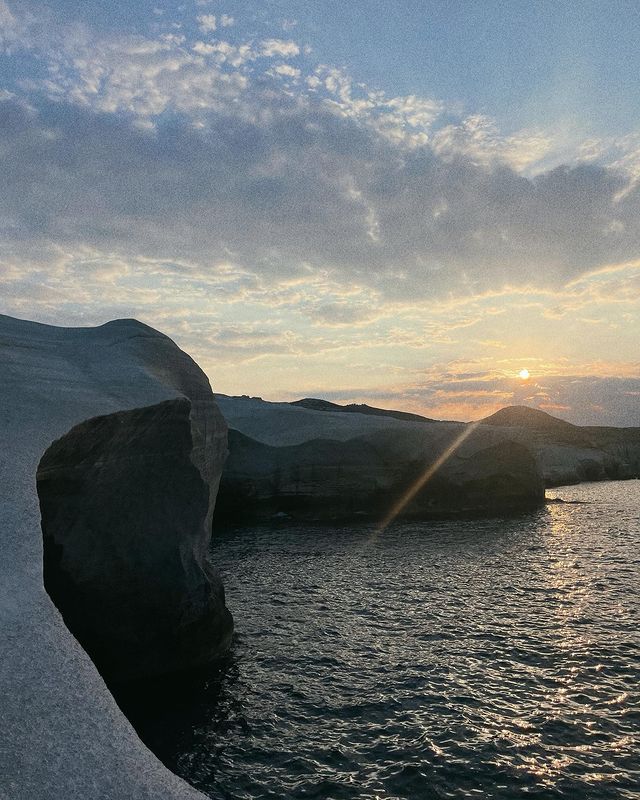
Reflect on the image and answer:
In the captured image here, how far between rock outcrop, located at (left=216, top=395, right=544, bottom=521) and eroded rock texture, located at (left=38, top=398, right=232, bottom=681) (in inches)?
977

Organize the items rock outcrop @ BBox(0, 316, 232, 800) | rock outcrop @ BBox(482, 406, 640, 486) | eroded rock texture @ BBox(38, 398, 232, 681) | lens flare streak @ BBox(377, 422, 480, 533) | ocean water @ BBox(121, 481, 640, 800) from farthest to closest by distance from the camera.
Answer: rock outcrop @ BBox(482, 406, 640, 486)
lens flare streak @ BBox(377, 422, 480, 533)
eroded rock texture @ BBox(38, 398, 232, 681)
ocean water @ BBox(121, 481, 640, 800)
rock outcrop @ BBox(0, 316, 232, 800)

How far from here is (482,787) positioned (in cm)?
972

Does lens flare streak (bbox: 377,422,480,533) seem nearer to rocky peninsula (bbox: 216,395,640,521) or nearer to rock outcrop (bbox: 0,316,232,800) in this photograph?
rocky peninsula (bbox: 216,395,640,521)

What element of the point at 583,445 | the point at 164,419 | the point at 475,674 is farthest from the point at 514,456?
the point at 583,445

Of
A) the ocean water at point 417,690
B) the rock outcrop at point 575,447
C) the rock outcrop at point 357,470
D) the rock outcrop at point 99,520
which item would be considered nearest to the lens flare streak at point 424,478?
the rock outcrop at point 357,470

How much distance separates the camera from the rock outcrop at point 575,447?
7838 cm

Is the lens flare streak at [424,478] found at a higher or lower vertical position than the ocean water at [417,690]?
higher

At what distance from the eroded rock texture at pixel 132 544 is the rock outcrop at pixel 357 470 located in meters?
24.8

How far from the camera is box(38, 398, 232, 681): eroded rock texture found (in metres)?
12.3

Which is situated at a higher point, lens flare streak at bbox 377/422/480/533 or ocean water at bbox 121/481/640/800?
lens flare streak at bbox 377/422/480/533

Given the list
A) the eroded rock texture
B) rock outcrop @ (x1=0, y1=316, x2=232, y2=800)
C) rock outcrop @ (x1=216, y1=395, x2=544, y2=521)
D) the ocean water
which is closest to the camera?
rock outcrop @ (x1=0, y1=316, x2=232, y2=800)

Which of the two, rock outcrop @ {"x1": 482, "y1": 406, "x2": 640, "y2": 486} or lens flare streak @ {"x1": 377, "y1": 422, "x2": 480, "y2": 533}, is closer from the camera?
lens flare streak @ {"x1": 377, "y1": 422, "x2": 480, "y2": 533}

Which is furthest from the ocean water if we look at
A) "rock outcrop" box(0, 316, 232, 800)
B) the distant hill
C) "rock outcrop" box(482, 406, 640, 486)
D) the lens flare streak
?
the distant hill

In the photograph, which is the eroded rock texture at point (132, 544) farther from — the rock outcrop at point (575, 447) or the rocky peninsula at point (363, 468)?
the rock outcrop at point (575, 447)
